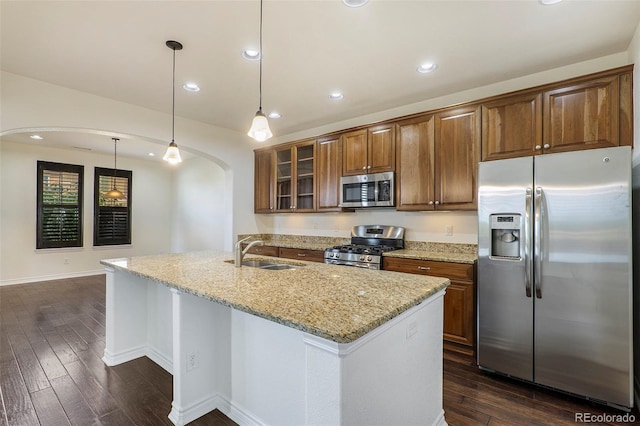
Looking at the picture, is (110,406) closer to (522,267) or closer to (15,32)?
(15,32)

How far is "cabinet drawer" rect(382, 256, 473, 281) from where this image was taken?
111 inches

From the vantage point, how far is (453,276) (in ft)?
9.49

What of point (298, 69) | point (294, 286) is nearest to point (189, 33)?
point (298, 69)

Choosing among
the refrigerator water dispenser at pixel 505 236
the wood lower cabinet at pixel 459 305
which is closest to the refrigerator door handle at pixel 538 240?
the refrigerator water dispenser at pixel 505 236

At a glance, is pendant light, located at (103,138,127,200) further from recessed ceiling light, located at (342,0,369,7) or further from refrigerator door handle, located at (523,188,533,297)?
refrigerator door handle, located at (523,188,533,297)

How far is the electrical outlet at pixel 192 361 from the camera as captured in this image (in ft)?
6.28

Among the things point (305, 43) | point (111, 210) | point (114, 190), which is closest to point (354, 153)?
point (305, 43)

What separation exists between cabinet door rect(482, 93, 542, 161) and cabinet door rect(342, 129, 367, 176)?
1.39 metres

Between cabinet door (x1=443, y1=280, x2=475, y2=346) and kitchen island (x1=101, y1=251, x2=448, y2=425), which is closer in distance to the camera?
kitchen island (x1=101, y1=251, x2=448, y2=425)

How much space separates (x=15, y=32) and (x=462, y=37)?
11.3 feet

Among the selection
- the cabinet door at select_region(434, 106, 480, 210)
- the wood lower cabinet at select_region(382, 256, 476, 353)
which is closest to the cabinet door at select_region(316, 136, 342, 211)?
the cabinet door at select_region(434, 106, 480, 210)

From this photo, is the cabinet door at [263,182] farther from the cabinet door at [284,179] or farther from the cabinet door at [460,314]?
the cabinet door at [460,314]

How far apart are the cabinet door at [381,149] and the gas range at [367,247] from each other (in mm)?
Result: 798

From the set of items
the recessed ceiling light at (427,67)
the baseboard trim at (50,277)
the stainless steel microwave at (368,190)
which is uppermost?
the recessed ceiling light at (427,67)
